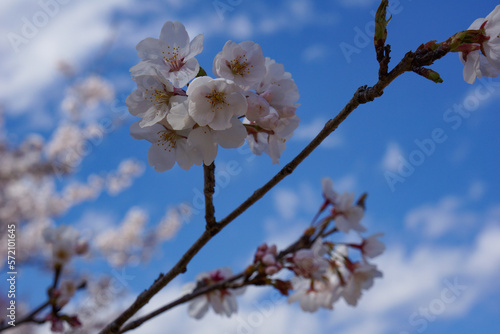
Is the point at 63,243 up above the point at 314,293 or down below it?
above

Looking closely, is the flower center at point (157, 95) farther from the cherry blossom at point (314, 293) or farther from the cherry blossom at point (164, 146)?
the cherry blossom at point (314, 293)

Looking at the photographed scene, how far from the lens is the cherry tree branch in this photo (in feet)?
3.12

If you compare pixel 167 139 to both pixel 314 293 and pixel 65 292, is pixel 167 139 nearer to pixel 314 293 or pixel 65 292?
pixel 65 292

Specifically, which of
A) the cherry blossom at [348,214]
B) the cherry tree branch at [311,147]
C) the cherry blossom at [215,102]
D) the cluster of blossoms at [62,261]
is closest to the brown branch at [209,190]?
the cherry tree branch at [311,147]

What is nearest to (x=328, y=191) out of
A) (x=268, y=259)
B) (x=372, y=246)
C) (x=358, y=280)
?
(x=372, y=246)

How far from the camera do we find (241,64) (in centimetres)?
110

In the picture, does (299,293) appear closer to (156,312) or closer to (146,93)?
(156,312)

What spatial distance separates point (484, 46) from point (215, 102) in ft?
2.39

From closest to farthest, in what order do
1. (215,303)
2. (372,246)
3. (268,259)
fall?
(268,259), (215,303), (372,246)

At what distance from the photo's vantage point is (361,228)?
2.13 m

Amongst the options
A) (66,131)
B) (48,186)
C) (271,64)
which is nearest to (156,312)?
(271,64)

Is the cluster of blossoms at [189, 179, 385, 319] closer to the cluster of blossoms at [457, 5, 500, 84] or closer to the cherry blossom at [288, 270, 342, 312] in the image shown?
the cherry blossom at [288, 270, 342, 312]

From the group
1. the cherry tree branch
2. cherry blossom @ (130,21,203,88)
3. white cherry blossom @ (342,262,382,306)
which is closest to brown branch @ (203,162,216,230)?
the cherry tree branch

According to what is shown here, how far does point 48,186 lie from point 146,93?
7971 millimetres
